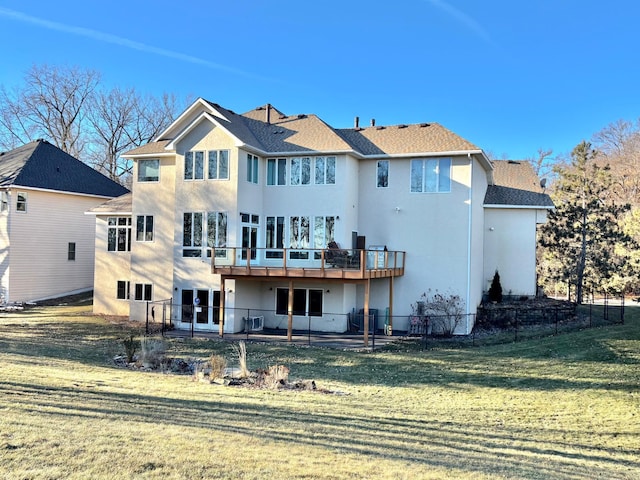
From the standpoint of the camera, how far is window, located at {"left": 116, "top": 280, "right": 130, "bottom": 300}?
24875 mm

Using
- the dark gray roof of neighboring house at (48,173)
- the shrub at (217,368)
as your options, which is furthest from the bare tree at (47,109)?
the shrub at (217,368)

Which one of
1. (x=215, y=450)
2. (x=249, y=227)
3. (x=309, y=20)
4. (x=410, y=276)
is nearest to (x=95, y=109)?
(x=309, y=20)

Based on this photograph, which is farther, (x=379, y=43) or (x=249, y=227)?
(x=379, y=43)

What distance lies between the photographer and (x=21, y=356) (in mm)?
13977

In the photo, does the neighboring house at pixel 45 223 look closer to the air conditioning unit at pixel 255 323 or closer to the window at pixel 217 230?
the window at pixel 217 230

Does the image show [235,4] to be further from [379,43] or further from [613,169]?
[613,169]

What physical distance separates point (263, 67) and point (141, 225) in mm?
18611

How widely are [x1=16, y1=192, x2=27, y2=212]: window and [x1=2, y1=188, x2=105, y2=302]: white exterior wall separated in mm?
169

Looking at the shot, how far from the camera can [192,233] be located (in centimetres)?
2208

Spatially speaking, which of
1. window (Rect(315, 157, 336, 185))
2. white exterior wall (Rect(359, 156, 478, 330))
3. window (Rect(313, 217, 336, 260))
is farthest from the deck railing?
window (Rect(315, 157, 336, 185))

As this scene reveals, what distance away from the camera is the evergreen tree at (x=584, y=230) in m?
25.7

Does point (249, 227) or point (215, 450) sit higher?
point (249, 227)

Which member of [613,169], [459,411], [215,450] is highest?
[613,169]

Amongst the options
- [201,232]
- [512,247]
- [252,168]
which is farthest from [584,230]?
[201,232]
